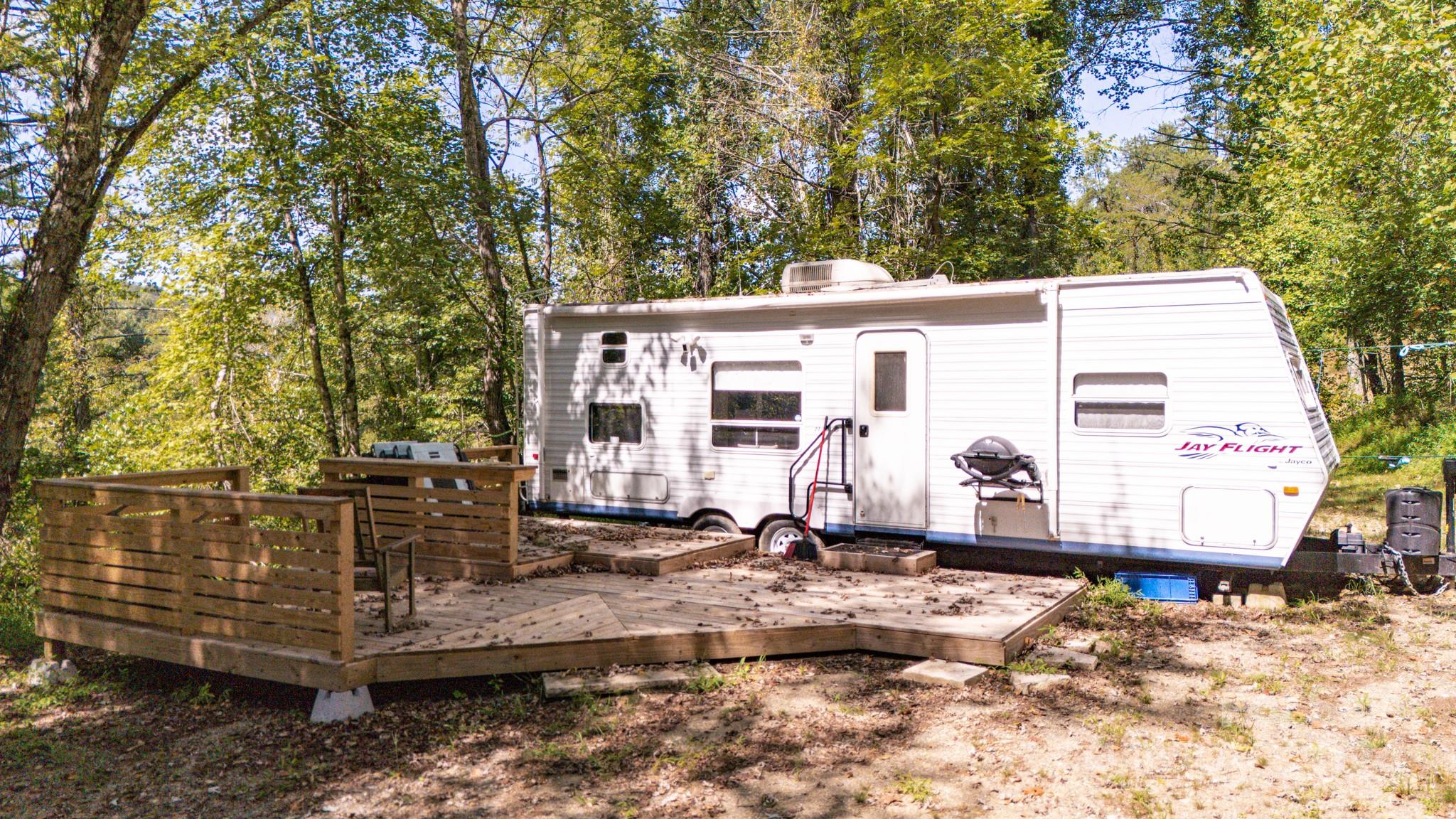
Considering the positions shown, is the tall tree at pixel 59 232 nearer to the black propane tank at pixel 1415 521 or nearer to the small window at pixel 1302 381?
the small window at pixel 1302 381

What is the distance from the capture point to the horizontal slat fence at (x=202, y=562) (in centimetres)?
500

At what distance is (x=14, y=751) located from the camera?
4.86m

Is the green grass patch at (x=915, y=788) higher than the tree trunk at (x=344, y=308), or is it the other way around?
the tree trunk at (x=344, y=308)

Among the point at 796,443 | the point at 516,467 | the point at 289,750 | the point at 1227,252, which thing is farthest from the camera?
the point at 1227,252

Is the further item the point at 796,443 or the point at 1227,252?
the point at 1227,252

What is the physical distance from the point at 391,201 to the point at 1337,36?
1212 centimetres

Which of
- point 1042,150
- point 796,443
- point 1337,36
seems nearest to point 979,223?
point 1042,150

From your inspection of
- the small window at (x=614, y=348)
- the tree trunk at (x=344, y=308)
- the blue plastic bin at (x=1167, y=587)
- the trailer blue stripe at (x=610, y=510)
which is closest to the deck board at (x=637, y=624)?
the blue plastic bin at (x=1167, y=587)

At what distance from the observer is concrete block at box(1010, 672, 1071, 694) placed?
17.7ft

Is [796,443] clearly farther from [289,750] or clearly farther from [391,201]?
[391,201]

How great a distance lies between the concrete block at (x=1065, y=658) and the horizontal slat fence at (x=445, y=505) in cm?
362

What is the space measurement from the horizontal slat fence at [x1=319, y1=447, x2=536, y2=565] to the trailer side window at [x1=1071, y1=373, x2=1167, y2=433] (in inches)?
169

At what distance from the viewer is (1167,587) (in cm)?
770

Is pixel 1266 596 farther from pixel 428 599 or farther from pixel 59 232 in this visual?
pixel 59 232
